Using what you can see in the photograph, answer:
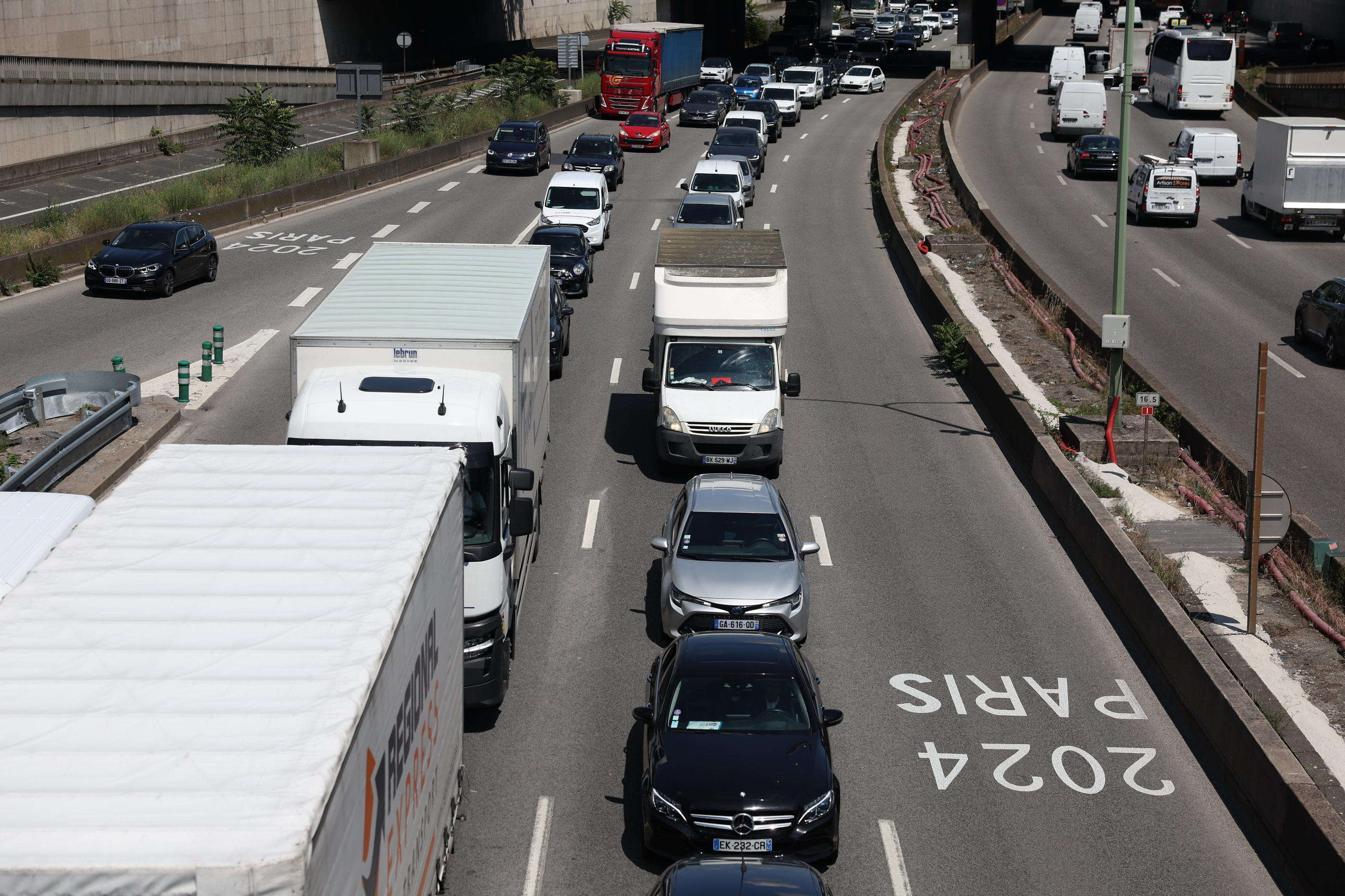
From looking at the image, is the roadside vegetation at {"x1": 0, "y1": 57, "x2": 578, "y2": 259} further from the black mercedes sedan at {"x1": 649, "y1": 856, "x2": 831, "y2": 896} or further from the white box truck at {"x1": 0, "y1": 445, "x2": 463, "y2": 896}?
the black mercedes sedan at {"x1": 649, "y1": 856, "x2": 831, "y2": 896}

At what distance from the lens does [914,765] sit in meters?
13.2

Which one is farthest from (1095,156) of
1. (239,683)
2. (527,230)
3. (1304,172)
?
(239,683)

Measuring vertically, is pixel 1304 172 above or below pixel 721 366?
above

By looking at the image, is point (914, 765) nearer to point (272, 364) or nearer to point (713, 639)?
point (713, 639)

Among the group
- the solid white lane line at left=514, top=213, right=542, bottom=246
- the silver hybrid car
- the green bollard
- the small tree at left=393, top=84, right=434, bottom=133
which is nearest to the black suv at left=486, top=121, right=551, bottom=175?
the small tree at left=393, top=84, right=434, bottom=133

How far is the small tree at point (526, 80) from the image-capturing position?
64.2 metres

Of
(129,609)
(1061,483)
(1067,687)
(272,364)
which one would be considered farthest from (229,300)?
(129,609)

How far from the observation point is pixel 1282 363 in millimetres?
27938

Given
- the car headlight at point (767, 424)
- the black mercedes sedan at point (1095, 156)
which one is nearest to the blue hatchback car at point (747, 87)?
the black mercedes sedan at point (1095, 156)

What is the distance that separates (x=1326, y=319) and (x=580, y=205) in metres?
19.3

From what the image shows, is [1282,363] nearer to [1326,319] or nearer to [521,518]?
[1326,319]

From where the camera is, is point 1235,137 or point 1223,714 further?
point 1235,137

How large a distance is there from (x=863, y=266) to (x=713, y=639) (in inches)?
1017

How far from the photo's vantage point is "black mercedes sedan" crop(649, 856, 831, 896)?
30.5 feet
